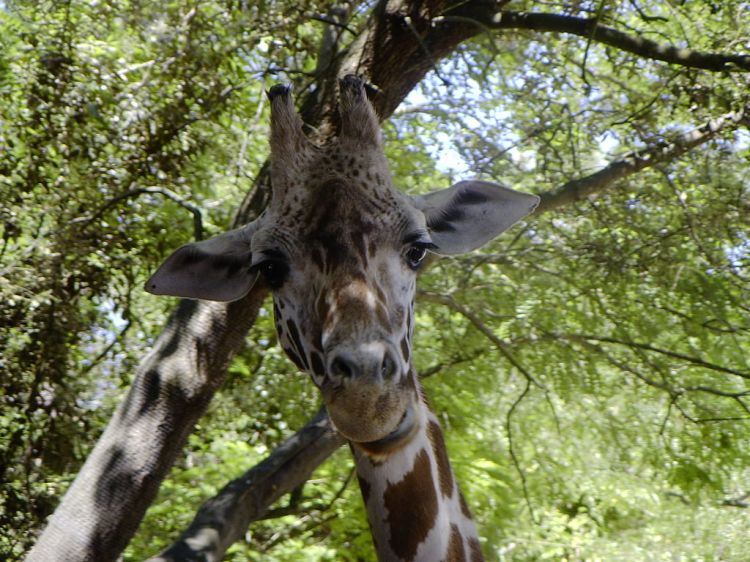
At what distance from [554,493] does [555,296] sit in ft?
11.0

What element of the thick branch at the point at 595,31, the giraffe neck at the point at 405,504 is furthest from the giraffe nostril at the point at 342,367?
the thick branch at the point at 595,31

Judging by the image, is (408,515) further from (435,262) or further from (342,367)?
(435,262)

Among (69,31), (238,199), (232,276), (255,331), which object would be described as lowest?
(232,276)

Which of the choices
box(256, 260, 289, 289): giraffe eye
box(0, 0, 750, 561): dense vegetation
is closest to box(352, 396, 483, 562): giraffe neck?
box(256, 260, 289, 289): giraffe eye

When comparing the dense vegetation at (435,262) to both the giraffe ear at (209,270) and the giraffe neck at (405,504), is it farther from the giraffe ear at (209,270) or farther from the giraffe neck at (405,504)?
the giraffe neck at (405,504)

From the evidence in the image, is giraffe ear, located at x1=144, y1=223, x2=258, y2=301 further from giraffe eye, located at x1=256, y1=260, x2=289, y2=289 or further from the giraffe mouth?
the giraffe mouth

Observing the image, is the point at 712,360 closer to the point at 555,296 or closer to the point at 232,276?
the point at 555,296

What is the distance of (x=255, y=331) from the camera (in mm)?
8094

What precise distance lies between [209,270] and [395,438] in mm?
1076

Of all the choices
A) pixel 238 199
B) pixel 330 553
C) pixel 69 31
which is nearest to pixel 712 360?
pixel 330 553

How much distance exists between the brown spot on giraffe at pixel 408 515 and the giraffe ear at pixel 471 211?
884mm

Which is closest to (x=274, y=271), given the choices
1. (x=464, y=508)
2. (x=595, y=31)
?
(x=464, y=508)

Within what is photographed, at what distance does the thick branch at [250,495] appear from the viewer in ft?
15.6

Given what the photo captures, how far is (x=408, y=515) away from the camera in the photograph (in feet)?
9.43
